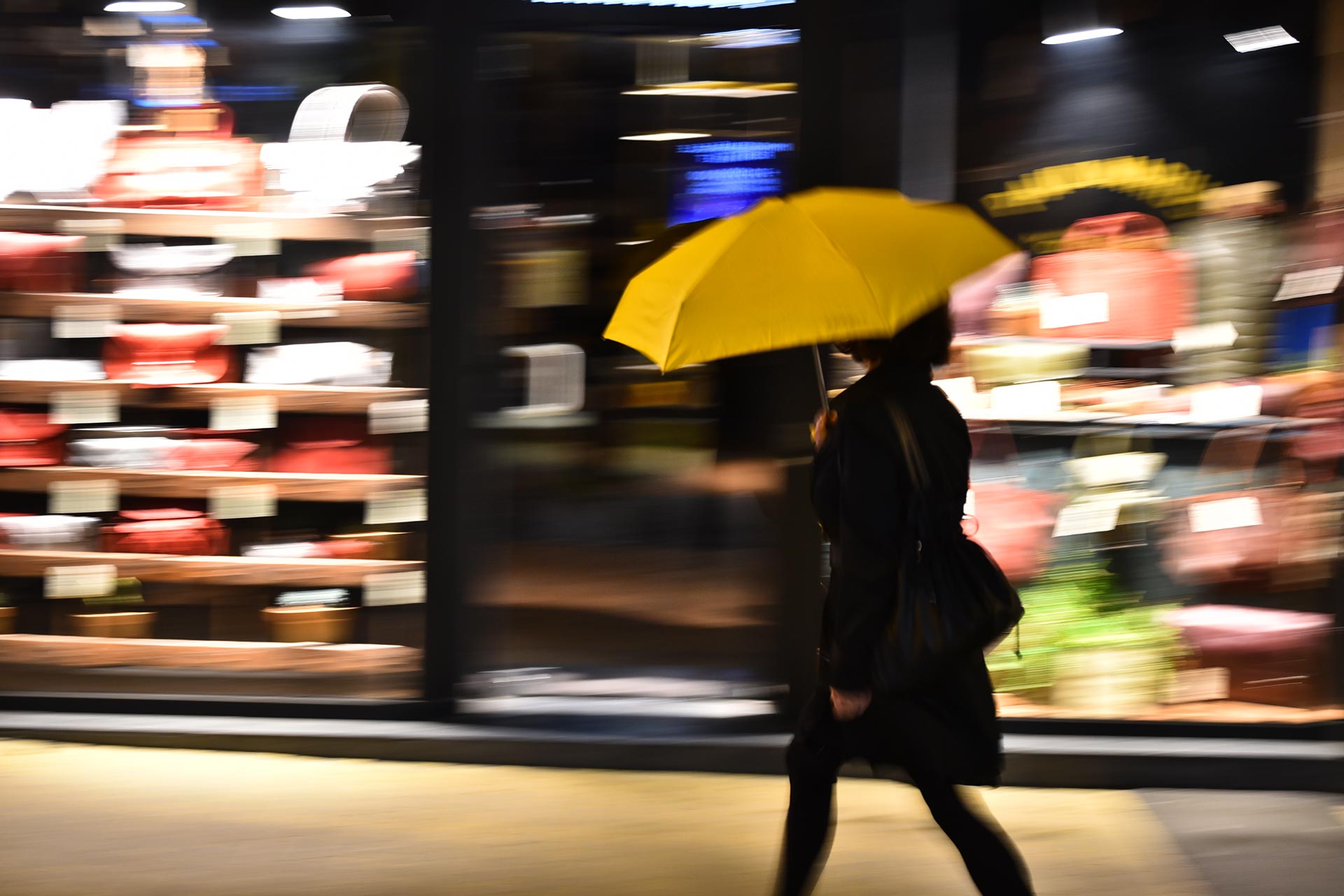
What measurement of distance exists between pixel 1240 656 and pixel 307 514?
3.51 metres

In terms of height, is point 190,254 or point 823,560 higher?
point 190,254

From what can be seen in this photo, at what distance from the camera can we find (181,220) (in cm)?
468

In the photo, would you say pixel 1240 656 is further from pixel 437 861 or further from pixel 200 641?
pixel 200 641

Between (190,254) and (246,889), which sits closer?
(246,889)

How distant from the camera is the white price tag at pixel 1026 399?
177 inches

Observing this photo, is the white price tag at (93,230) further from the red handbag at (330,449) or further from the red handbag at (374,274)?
the red handbag at (330,449)

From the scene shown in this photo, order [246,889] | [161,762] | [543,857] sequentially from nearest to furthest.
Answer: [246,889] < [543,857] < [161,762]

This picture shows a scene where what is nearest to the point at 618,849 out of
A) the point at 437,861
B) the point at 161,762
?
the point at 437,861

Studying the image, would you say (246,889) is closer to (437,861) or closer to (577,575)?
(437,861)

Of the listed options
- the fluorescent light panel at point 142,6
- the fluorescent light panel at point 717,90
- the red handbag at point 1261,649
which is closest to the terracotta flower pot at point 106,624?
the fluorescent light panel at point 142,6

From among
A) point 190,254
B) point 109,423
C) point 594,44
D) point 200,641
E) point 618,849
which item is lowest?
point 618,849

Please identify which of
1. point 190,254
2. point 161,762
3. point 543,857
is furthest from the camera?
point 190,254

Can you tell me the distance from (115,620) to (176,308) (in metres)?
1.23

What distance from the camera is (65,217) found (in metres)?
4.68
